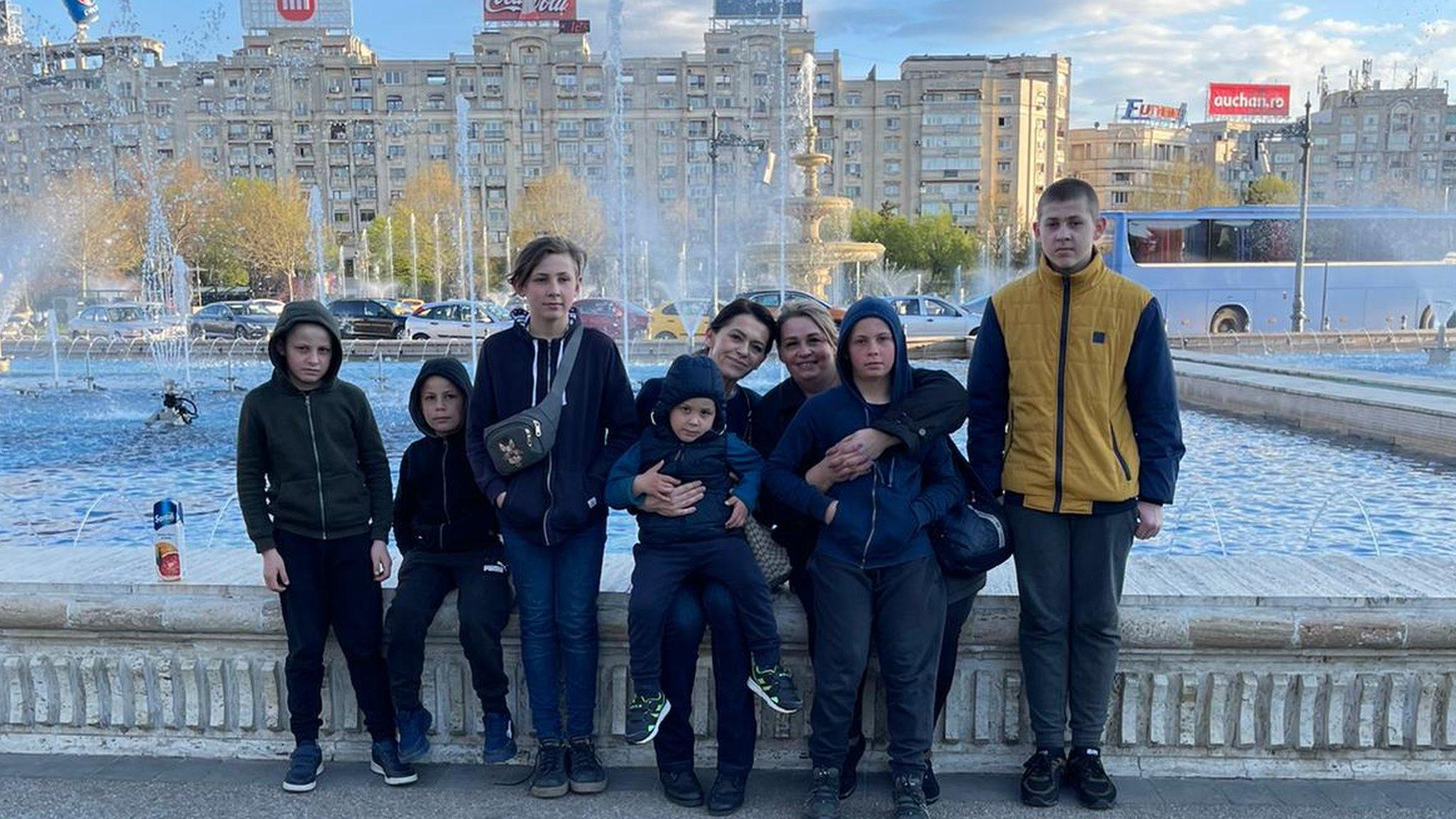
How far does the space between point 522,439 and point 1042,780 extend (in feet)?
6.25

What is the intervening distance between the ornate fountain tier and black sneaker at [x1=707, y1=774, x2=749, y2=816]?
22274 millimetres

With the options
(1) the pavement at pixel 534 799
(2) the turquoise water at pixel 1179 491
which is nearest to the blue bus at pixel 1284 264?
(2) the turquoise water at pixel 1179 491

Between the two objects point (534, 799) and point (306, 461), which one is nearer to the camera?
point (534, 799)

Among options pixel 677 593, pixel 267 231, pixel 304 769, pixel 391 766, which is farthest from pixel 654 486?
pixel 267 231

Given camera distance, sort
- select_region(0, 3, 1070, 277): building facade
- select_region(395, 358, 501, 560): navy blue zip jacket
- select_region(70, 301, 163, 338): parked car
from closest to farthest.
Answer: select_region(395, 358, 501, 560): navy blue zip jacket
select_region(70, 301, 163, 338): parked car
select_region(0, 3, 1070, 277): building facade

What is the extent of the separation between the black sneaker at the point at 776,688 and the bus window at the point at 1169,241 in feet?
77.2

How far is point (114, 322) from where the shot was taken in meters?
28.8

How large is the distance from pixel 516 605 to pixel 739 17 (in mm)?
85904

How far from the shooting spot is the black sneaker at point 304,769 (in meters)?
3.37

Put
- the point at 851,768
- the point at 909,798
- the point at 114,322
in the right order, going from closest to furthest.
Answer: the point at 909,798 → the point at 851,768 → the point at 114,322

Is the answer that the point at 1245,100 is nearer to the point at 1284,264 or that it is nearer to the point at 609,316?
the point at 1284,264

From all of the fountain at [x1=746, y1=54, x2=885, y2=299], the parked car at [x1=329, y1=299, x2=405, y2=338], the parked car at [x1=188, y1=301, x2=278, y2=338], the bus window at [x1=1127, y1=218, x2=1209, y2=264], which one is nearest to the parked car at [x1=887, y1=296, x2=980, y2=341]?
the fountain at [x1=746, y1=54, x2=885, y2=299]

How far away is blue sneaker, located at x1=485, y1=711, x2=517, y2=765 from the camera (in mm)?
3496

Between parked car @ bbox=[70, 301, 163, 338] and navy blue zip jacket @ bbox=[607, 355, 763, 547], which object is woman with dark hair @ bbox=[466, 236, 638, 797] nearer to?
navy blue zip jacket @ bbox=[607, 355, 763, 547]
